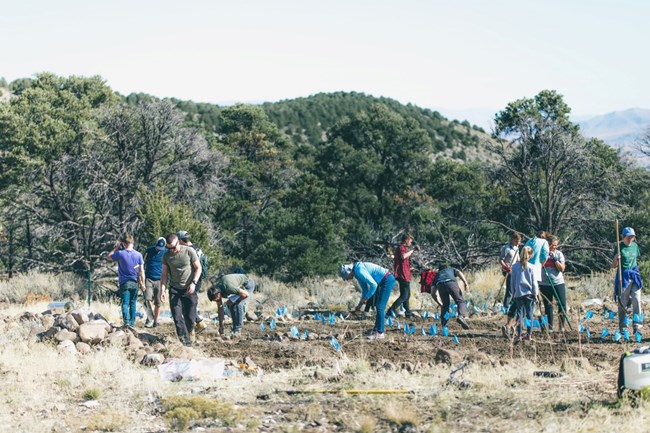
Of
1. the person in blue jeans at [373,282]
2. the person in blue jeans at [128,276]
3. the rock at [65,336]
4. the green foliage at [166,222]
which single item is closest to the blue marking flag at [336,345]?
the person in blue jeans at [373,282]

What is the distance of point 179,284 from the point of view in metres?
12.3

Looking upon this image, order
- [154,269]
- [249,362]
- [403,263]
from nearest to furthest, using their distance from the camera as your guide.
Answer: [249,362] → [154,269] → [403,263]

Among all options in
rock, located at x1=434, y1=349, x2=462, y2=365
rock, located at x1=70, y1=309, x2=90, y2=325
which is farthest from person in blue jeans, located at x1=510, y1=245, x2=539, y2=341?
rock, located at x1=70, y1=309, x2=90, y2=325

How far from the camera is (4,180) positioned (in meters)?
26.6

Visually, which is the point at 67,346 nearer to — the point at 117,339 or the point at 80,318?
the point at 117,339

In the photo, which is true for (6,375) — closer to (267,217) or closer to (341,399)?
(341,399)

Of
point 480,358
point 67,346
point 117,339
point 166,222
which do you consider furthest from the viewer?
point 166,222

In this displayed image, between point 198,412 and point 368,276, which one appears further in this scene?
point 368,276

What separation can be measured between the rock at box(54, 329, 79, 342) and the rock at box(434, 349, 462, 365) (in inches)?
210

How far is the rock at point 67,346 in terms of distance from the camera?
11996mm

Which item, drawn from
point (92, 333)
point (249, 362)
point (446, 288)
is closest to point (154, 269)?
point (92, 333)

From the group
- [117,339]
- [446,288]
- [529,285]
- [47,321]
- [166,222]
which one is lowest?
[117,339]

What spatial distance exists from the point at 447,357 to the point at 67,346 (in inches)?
210

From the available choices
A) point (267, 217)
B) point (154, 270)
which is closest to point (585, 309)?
point (154, 270)
